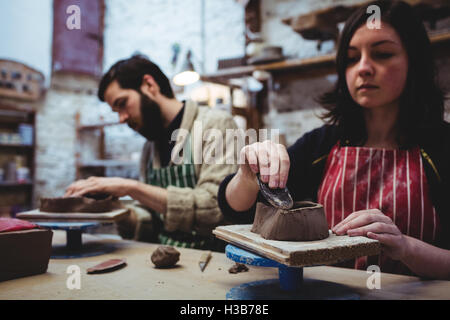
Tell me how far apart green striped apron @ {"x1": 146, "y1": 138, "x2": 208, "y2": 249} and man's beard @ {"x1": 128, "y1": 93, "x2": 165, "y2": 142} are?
24 cm

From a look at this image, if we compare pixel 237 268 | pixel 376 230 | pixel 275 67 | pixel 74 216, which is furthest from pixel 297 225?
pixel 275 67

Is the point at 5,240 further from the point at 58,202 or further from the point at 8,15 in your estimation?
the point at 8,15

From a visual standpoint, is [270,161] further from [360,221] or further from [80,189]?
[80,189]

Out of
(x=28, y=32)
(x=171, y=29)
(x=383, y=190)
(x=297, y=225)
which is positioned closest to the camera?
(x=297, y=225)

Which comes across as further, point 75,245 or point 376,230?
point 75,245

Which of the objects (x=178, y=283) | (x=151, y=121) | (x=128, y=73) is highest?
(x=128, y=73)

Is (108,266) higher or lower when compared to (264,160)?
lower

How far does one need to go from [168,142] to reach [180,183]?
0.34m

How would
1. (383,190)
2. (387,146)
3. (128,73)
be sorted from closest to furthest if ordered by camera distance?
(383,190), (387,146), (128,73)

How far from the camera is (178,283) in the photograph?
1132 millimetres
